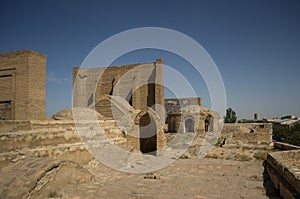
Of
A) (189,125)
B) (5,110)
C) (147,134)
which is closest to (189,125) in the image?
(189,125)

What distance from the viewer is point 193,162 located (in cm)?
793

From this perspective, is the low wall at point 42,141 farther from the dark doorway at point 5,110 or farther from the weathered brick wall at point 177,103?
the weathered brick wall at point 177,103

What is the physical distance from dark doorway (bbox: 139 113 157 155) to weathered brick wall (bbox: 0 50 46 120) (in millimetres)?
5006

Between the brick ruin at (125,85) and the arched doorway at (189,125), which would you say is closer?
the brick ruin at (125,85)

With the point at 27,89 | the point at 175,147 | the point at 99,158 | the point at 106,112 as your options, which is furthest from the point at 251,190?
the point at 27,89

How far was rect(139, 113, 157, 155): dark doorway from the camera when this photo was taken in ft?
36.2

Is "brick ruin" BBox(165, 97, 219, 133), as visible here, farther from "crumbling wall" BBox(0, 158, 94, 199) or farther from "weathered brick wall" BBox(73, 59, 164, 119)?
"crumbling wall" BBox(0, 158, 94, 199)

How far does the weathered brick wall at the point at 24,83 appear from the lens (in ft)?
33.9

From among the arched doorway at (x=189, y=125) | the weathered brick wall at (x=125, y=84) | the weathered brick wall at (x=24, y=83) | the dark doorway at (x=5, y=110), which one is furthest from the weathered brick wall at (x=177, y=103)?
the dark doorway at (x=5, y=110)

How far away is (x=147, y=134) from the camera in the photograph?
11.6 metres

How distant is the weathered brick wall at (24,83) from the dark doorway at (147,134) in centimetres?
501

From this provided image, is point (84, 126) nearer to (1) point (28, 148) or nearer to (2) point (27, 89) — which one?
(1) point (28, 148)

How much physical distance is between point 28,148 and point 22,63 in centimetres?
631

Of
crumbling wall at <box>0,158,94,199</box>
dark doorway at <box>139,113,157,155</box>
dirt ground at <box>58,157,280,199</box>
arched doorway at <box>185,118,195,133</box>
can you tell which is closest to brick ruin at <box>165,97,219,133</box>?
arched doorway at <box>185,118,195,133</box>
